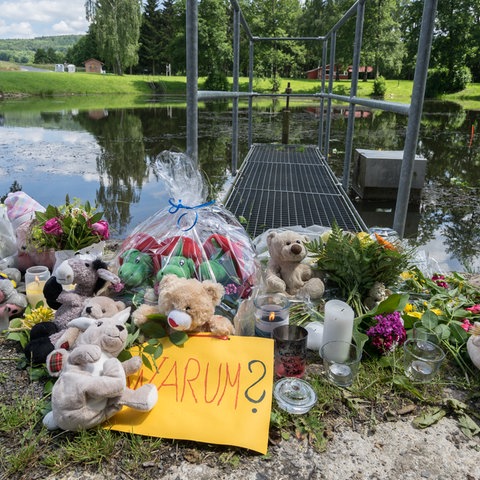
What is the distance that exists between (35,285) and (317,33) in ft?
123

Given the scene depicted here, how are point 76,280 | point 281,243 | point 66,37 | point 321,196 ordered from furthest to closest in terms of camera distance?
point 66,37
point 321,196
point 281,243
point 76,280

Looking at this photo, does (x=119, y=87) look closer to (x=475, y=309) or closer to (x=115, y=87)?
(x=115, y=87)

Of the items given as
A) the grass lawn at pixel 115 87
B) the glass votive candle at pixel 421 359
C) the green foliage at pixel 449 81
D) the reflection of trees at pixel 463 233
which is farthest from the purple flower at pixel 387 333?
the green foliage at pixel 449 81

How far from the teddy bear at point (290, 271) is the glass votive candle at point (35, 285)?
0.91m

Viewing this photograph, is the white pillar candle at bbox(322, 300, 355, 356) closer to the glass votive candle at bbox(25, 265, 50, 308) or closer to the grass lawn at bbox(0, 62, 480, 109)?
the glass votive candle at bbox(25, 265, 50, 308)

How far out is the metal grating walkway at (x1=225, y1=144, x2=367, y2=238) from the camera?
3.09 meters

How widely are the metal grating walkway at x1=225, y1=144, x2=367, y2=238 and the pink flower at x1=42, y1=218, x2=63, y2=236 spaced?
48.4 inches

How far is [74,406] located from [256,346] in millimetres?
556

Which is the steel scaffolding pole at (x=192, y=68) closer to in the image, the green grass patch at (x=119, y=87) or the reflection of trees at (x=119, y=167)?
the reflection of trees at (x=119, y=167)

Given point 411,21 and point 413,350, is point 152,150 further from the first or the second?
point 411,21

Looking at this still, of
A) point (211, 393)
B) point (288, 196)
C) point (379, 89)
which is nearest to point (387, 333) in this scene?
point (211, 393)

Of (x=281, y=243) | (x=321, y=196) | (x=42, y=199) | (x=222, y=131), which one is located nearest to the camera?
(x=281, y=243)

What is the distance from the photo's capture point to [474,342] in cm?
134

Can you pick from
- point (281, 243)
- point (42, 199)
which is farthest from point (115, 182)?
point (281, 243)
